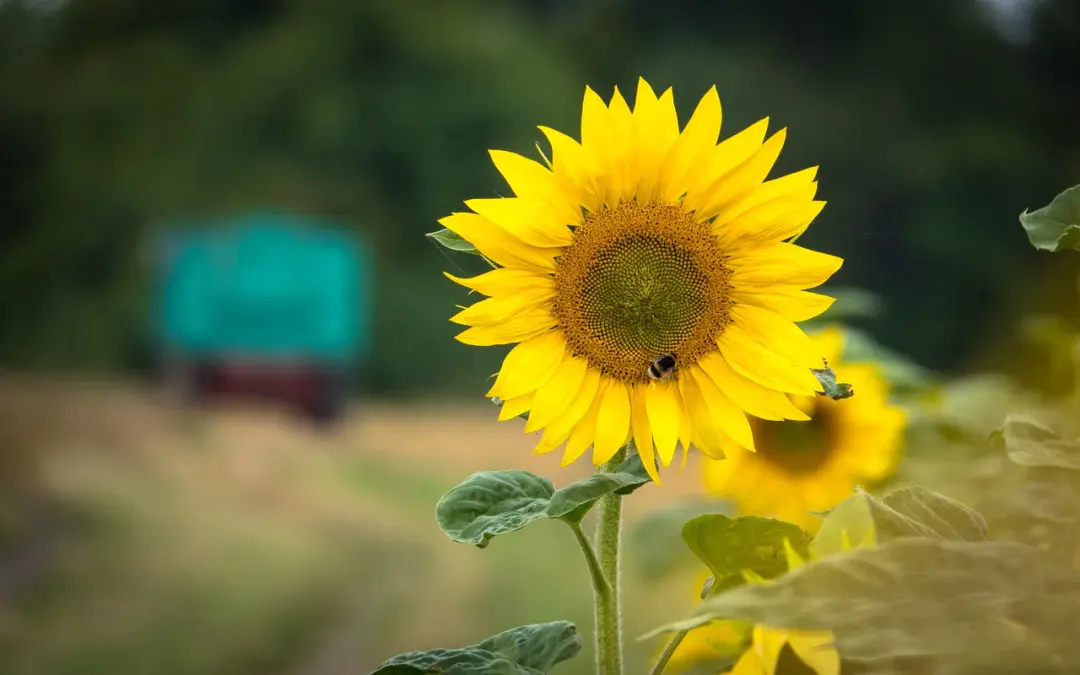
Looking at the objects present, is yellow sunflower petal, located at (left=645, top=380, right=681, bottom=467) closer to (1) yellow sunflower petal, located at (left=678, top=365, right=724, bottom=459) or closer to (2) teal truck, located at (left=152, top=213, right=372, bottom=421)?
(1) yellow sunflower petal, located at (left=678, top=365, right=724, bottom=459)

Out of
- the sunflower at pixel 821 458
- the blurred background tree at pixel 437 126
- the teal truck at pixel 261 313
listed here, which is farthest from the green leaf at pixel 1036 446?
the blurred background tree at pixel 437 126

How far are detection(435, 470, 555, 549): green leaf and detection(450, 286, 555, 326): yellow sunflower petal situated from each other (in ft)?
0.17

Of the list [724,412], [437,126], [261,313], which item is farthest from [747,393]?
[437,126]

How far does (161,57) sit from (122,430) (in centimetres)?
261

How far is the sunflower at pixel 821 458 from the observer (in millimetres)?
724

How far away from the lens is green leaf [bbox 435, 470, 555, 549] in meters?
0.33

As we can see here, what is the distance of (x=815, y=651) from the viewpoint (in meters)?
0.24

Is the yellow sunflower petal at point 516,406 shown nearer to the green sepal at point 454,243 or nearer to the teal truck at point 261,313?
the green sepal at point 454,243

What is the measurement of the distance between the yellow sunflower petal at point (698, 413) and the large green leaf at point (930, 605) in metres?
0.13

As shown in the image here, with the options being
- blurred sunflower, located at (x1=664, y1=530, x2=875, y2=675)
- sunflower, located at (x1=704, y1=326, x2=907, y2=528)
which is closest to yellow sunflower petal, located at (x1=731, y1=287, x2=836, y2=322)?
blurred sunflower, located at (x1=664, y1=530, x2=875, y2=675)

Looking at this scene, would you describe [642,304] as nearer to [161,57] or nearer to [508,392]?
[508,392]

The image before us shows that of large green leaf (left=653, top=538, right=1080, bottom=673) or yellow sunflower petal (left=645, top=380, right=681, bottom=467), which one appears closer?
large green leaf (left=653, top=538, right=1080, bottom=673)

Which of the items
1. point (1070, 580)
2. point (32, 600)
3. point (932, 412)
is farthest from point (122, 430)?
point (1070, 580)

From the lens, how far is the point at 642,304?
375mm
